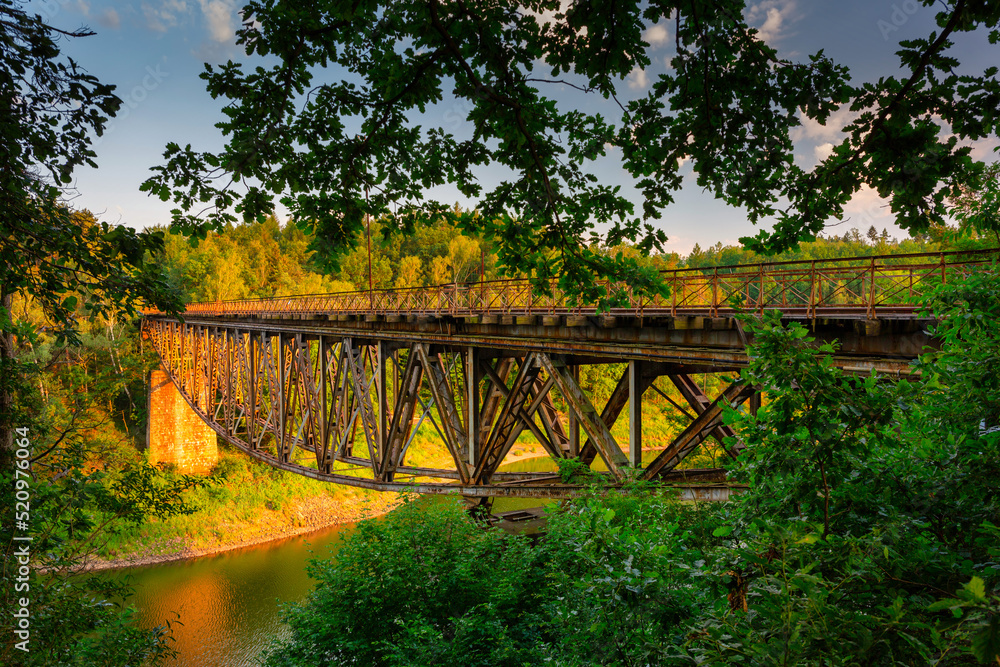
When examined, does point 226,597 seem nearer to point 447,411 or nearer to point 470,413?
point 447,411

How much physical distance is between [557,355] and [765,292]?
3586 millimetres

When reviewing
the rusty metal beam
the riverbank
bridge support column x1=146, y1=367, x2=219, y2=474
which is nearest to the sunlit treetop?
the rusty metal beam

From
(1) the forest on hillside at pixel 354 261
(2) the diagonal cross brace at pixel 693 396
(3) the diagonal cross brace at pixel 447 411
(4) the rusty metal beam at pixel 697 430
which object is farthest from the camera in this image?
(1) the forest on hillside at pixel 354 261

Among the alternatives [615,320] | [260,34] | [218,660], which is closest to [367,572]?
[615,320]

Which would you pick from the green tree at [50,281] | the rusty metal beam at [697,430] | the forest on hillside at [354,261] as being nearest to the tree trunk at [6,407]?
the green tree at [50,281]

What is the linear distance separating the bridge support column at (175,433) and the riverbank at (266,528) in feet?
21.7

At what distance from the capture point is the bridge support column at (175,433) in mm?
31266

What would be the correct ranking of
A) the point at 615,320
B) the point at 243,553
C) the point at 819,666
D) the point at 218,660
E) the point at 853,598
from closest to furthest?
the point at 819,666 < the point at 853,598 < the point at 615,320 < the point at 218,660 < the point at 243,553

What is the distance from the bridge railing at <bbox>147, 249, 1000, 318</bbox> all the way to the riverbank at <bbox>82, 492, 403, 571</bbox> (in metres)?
13.8

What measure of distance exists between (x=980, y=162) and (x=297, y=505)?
106 ft

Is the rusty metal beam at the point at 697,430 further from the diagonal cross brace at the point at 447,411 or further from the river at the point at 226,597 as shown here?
the river at the point at 226,597

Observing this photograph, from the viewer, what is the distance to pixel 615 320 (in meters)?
8.27

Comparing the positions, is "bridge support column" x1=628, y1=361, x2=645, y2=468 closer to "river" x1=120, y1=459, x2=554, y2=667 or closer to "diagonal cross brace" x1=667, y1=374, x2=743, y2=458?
"diagonal cross brace" x1=667, y1=374, x2=743, y2=458

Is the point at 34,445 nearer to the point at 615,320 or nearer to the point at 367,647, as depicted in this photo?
the point at 367,647
